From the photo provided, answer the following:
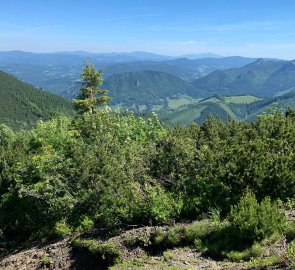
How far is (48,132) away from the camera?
3559 cm

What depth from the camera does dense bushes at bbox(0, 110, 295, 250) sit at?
1745 centimetres

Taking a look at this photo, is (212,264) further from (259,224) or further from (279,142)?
(279,142)

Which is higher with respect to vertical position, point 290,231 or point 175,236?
point 290,231

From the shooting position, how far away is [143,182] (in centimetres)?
2145

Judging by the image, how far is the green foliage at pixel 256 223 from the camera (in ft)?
44.4

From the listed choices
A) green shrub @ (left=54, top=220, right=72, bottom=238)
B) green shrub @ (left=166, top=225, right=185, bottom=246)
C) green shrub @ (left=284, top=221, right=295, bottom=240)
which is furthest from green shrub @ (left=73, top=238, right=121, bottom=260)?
green shrub @ (left=284, top=221, right=295, bottom=240)

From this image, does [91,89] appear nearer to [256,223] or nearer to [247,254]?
[256,223]

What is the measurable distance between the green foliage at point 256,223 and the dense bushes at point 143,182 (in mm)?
107

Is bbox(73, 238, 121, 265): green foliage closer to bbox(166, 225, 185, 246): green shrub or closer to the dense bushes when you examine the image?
the dense bushes

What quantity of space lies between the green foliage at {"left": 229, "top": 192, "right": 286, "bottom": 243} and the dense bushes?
0.11 metres

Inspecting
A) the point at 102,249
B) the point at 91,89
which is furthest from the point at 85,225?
the point at 91,89

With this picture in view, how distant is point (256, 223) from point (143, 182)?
885cm

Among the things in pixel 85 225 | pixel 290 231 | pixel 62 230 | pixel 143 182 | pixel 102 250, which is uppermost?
pixel 290 231

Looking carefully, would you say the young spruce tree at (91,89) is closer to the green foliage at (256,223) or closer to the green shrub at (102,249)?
the green shrub at (102,249)
